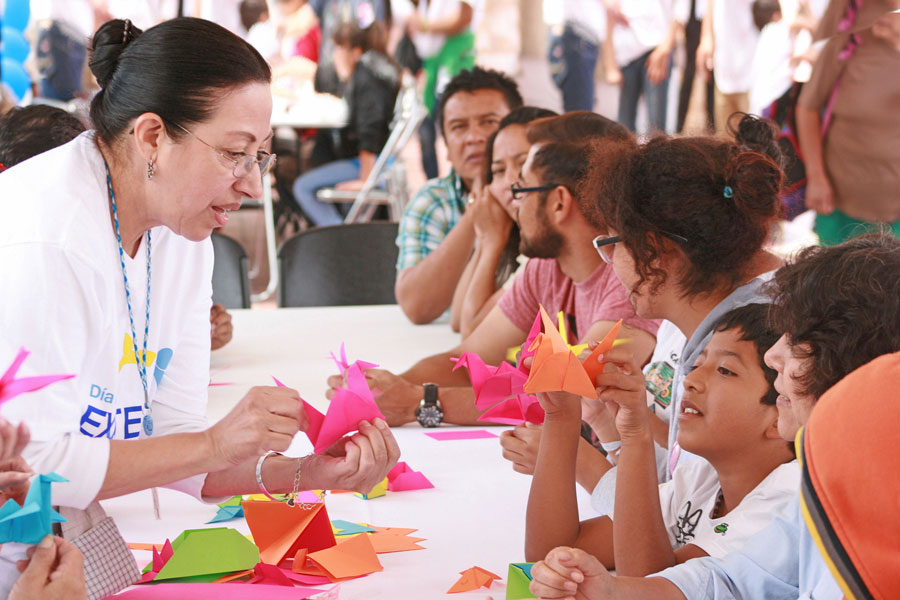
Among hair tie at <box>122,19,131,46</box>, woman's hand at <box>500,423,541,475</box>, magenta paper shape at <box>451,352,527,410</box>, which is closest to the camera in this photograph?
hair tie at <box>122,19,131,46</box>

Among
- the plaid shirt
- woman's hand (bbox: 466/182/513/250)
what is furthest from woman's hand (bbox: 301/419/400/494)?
the plaid shirt

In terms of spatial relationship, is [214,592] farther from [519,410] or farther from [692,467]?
[692,467]

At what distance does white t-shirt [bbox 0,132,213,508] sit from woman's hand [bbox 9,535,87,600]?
0.10m

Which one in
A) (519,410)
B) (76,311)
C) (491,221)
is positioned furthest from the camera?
(491,221)

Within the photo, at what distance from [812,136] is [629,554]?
4690 millimetres

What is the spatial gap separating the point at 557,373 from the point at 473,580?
289 millimetres

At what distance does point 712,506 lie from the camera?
1370 mm

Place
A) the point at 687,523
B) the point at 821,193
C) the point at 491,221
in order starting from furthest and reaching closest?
the point at 821,193, the point at 491,221, the point at 687,523

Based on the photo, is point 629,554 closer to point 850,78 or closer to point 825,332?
point 825,332

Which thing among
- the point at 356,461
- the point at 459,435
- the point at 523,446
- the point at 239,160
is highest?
the point at 239,160

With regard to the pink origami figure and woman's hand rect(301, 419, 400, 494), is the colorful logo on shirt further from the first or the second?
woman's hand rect(301, 419, 400, 494)

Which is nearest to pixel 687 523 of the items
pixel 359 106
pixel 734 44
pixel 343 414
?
pixel 343 414

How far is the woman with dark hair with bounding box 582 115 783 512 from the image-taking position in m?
1.61

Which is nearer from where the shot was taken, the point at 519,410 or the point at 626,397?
the point at 626,397
